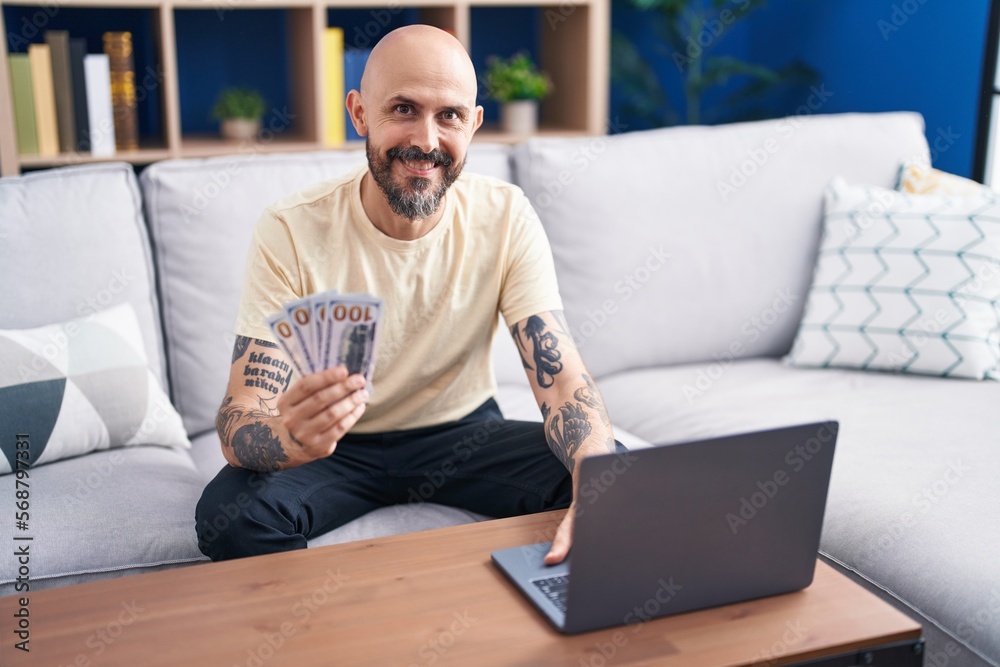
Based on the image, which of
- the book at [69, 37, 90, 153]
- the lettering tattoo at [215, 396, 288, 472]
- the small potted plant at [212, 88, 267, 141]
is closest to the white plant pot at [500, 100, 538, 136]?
the small potted plant at [212, 88, 267, 141]

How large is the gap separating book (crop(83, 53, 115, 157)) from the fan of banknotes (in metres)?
2.04

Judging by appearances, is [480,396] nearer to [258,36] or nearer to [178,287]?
[178,287]

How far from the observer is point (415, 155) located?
170cm

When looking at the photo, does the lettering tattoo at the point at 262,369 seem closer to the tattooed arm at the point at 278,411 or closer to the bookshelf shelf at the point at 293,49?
the tattooed arm at the point at 278,411

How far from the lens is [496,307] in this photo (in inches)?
73.2

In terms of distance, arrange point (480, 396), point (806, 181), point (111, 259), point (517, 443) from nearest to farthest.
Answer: point (517, 443), point (480, 396), point (111, 259), point (806, 181)

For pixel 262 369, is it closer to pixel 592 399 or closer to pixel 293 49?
pixel 592 399

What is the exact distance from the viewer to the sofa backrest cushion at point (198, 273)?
2.13m

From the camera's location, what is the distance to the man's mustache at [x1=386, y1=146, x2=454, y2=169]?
1702mm

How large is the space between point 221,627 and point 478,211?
3.14 ft

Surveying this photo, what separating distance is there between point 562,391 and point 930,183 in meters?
1.33

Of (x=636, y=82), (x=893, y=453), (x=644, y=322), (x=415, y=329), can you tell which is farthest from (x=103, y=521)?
(x=636, y=82)

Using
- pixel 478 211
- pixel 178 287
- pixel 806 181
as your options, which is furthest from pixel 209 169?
pixel 806 181

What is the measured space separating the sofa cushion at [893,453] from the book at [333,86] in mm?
1358
